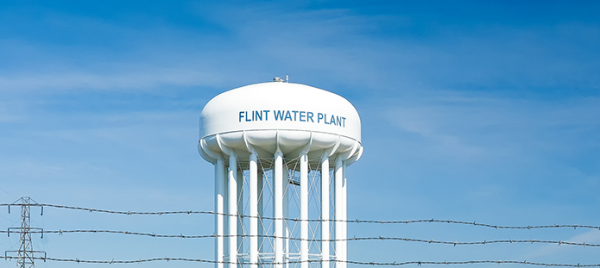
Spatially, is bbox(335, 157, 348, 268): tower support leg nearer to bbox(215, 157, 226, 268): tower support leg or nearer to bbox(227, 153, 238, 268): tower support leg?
bbox(227, 153, 238, 268): tower support leg

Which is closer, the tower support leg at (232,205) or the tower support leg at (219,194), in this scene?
the tower support leg at (232,205)

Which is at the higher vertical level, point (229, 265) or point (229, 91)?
point (229, 91)

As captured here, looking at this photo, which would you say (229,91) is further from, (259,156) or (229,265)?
(229,265)

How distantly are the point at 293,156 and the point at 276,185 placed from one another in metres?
1.54

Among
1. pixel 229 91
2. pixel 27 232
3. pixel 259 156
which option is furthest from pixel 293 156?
pixel 27 232

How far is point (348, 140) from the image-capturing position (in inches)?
1192

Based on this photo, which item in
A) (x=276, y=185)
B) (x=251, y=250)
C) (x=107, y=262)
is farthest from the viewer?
(x=276, y=185)

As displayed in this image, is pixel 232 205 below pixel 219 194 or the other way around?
below

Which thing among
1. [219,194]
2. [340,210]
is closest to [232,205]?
[219,194]

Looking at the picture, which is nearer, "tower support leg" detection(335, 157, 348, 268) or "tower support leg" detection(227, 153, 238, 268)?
"tower support leg" detection(227, 153, 238, 268)

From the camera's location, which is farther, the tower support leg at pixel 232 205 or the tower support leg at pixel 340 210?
the tower support leg at pixel 340 210

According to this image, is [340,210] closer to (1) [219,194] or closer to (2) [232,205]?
(2) [232,205]

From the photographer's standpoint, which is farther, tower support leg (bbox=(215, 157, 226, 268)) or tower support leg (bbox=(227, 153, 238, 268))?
tower support leg (bbox=(215, 157, 226, 268))

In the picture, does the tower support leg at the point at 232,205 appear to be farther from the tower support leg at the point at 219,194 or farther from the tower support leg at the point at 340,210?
the tower support leg at the point at 340,210
